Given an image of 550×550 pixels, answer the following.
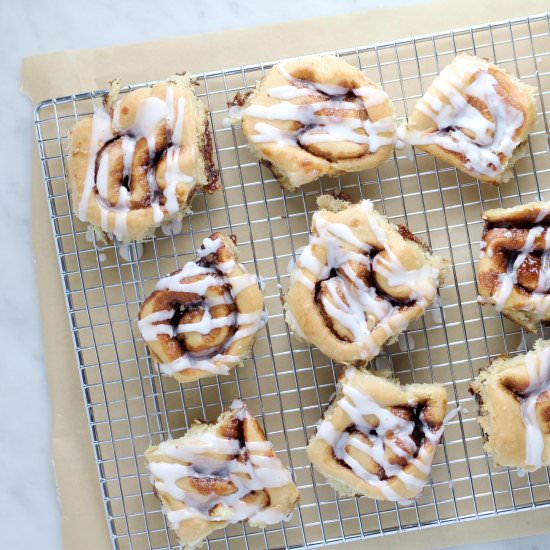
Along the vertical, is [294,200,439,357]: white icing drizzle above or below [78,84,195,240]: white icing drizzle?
below

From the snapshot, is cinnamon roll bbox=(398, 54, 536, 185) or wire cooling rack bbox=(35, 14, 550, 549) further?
wire cooling rack bbox=(35, 14, 550, 549)

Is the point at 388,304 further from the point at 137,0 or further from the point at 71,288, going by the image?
the point at 137,0

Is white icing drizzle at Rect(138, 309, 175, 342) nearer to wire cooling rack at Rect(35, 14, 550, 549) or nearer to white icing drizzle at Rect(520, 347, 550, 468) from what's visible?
wire cooling rack at Rect(35, 14, 550, 549)

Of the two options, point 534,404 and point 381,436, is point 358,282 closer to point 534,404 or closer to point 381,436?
point 381,436

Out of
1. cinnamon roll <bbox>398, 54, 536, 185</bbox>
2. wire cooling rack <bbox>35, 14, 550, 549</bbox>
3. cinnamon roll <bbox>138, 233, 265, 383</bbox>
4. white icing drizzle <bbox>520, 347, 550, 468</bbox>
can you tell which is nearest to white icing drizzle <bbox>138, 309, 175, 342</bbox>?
cinnamon roll <bbox>138, 233, 265, 383</bbox>

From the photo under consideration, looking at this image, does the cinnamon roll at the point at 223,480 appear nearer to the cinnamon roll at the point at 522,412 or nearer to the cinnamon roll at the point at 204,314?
the cinnamon roll at the point at 204,314

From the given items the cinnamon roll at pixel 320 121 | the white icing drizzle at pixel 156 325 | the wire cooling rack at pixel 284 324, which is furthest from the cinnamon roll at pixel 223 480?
the cinnamon roll at pixel 320 121

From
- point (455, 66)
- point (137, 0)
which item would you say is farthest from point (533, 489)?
point (137, 0)
